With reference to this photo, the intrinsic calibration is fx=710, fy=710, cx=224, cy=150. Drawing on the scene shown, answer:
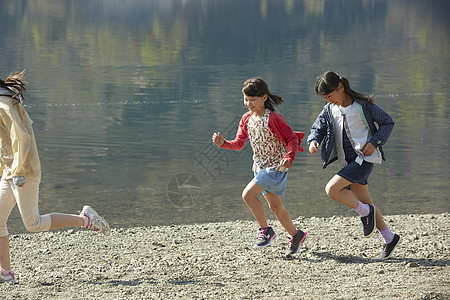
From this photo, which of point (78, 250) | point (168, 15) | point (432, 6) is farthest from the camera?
point (432, 6)

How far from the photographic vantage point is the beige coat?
5352 millimetres

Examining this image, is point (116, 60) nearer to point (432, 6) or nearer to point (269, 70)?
point (269, 70)

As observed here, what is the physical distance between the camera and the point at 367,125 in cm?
589

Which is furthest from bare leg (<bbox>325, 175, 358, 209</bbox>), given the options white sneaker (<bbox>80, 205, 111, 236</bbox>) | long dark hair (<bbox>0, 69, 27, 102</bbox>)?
long dark hair (<bbox>0, 69, 27, 102</bbox>)

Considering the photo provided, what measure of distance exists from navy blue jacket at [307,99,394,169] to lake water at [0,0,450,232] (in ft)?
12.6

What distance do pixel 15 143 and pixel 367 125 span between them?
9.24 feet

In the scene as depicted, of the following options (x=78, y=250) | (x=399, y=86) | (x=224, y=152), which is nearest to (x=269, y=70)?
(x=399, y=86)

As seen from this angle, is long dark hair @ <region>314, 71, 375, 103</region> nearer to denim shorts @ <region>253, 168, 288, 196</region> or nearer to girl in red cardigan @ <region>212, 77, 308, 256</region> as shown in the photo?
girl in red cardigan @ <region>212, 77, 308, 256</region>

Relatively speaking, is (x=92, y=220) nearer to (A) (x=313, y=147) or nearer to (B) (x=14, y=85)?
(B) (x=14, y=85)

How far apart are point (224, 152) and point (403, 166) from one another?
402cm

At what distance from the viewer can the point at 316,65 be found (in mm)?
57594

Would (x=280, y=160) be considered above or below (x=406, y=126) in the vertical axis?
above

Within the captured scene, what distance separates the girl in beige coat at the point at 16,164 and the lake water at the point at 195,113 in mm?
3565

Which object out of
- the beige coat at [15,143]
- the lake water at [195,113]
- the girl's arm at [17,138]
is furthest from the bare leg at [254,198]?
the lake water at [195,113]
